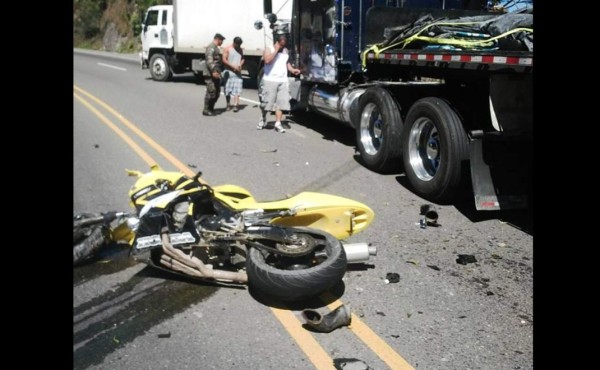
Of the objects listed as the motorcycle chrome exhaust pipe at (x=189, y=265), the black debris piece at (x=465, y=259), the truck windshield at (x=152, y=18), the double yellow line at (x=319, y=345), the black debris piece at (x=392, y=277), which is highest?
the truck windshield at (x=152, y=18)

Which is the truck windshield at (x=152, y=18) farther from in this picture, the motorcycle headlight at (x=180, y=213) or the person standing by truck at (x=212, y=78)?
the motorcycle headlight at (x=180, y=213)

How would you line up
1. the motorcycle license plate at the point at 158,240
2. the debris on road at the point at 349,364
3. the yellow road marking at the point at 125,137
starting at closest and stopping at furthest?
1. the debris on road at the point at 349,364
2. the motorcycle license plate at the point at 158,240
3. the yellow road marking at the point at 125,137

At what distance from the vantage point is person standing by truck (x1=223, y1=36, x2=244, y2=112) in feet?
46.9

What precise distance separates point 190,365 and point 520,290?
2.54 m

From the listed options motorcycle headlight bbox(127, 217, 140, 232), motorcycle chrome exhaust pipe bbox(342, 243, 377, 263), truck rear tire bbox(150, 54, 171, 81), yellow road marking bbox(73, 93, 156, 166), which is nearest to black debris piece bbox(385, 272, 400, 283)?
motorcycle chrome exhaust pipe bbox(342, 243, 377, 263)

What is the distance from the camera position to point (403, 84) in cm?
839

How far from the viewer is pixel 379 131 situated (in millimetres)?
8516

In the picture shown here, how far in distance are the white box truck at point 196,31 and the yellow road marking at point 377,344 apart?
14319 mm

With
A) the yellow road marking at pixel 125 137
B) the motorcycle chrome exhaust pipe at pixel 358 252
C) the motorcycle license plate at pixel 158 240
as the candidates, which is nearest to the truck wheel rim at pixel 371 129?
the yellow road marking at pixel 125 137

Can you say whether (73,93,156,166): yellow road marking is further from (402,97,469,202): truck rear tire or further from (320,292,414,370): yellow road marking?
(320,292,414,370): yellow road marking

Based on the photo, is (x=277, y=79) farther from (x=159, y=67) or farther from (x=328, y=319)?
(x=159, y=67)

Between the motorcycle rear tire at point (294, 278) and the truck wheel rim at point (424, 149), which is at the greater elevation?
the truck wheel rim at point (424, 149)

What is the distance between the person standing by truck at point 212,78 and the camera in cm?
1369
